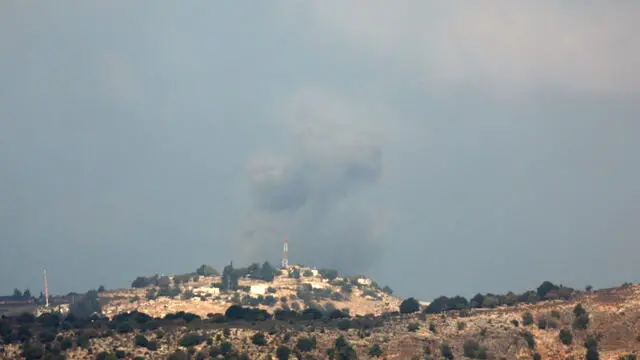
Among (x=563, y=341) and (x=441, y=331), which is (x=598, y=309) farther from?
(x=441, y=331)

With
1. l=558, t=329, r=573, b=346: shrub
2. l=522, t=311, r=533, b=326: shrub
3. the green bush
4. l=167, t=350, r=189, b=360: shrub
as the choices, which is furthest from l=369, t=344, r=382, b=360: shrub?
the green bush

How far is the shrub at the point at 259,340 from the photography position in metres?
161

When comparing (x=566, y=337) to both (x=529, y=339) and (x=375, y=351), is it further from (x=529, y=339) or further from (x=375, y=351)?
(x=375, y=351)

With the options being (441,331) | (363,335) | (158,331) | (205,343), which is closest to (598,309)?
(441,331)

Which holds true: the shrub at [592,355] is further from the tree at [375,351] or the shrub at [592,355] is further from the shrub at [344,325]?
the shrub at [344,325]

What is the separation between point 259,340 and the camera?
162 m

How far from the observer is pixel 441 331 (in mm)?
164625

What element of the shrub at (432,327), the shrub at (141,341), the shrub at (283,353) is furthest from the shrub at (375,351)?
the shrub at (141,341)

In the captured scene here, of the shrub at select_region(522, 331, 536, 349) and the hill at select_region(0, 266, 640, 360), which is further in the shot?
the shrub at select_region(522, 331, 536, 349)

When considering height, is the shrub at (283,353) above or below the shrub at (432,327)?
below

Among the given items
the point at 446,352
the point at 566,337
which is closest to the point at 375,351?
the point at 446,352

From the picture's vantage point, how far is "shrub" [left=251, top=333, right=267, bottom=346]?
16125 centimetres

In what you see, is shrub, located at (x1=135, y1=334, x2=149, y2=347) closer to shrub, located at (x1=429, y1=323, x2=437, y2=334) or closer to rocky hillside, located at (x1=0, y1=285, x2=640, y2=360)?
rocky hillside, located at (x1=0, y1=285, x2=640, y2=360)

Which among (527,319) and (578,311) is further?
(527,319)
